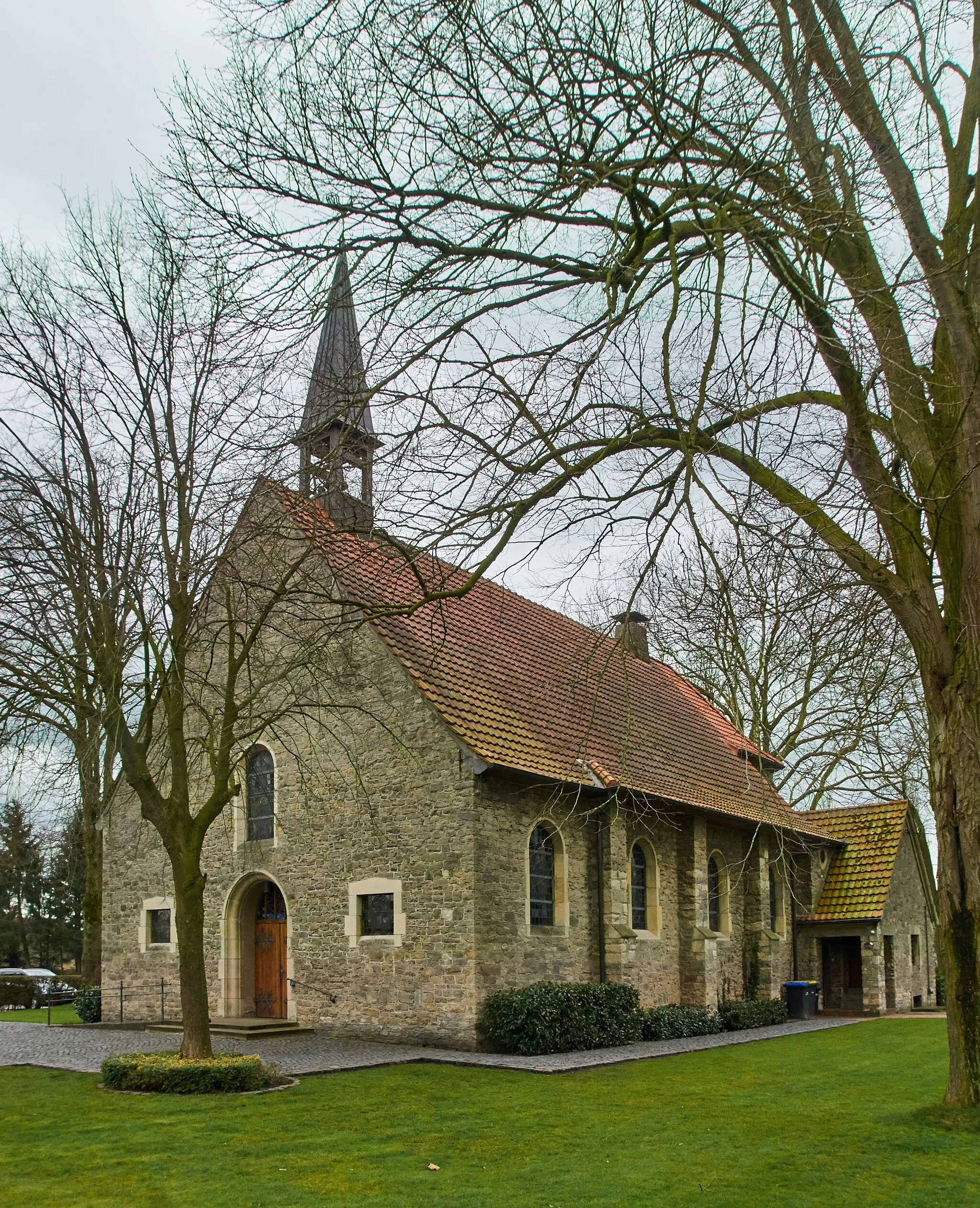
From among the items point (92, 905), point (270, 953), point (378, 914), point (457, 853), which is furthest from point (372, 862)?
point (92, 905)

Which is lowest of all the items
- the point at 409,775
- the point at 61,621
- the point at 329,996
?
the point at 329,996

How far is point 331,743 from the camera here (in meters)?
19.1

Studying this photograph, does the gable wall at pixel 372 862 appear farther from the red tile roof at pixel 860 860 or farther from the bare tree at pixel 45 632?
the red tile roof at pixel 860 860

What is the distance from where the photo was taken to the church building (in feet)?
55.6

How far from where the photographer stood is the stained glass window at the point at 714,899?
23.4 meters

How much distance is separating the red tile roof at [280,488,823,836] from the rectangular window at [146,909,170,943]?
303 inches

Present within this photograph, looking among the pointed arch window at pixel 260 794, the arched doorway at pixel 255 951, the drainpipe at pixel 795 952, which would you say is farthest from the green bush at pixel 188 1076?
the drainpipe at pixel 795 952

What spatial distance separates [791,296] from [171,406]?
8.41 meters

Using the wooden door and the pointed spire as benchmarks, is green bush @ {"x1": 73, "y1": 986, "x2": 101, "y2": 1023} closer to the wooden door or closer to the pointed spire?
the wooden door

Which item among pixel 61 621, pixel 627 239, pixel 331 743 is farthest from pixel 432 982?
pixel 627 239

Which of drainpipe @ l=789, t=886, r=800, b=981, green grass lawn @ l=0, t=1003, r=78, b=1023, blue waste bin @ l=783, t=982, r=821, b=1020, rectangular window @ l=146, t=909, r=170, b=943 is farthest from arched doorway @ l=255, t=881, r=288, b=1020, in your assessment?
drainpipe @ l=789, t=886, r=800, b=981

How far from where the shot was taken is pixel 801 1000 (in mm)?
24688

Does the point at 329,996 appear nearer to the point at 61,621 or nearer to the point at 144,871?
the point at 144,871

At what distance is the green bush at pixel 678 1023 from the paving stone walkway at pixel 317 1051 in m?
0.19
